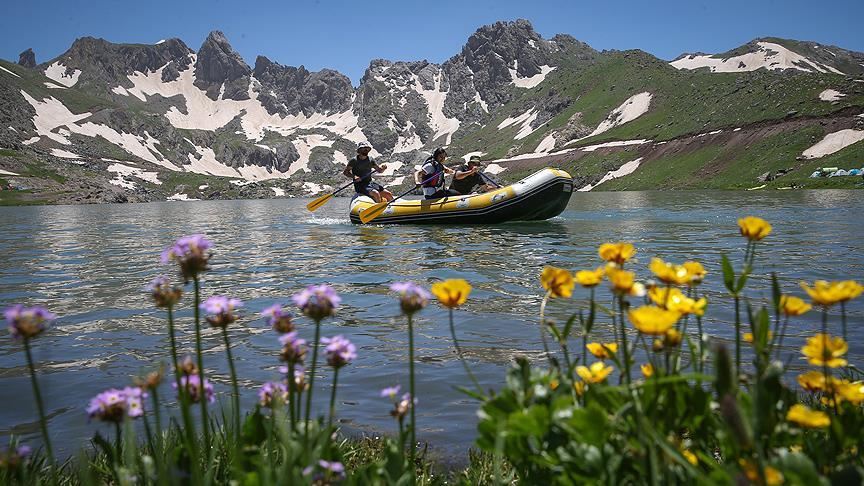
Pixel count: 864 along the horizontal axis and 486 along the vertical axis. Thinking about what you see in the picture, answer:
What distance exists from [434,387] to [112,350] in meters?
4.19

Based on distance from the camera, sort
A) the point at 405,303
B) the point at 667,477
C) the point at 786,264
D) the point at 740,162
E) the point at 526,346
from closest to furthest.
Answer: the point at 667,477 → the point at 405,303 → the point at 526,346 → the point at 786,264 → the point at 740,162

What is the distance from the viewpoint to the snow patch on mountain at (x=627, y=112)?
155 meters

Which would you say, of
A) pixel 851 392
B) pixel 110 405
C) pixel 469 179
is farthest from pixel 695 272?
pixel 469 179

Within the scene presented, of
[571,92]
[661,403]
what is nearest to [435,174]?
[661,403]

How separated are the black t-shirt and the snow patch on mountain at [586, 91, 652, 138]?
140211 mm

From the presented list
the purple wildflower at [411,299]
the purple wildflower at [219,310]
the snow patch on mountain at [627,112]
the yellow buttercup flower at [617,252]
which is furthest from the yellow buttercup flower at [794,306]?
the snow patch on mountain at [627,112]

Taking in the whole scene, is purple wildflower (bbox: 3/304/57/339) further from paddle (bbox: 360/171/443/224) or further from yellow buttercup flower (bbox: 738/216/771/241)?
paddle (bbox: 360/171/443/224)

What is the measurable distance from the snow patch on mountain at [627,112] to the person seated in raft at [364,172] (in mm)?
140553

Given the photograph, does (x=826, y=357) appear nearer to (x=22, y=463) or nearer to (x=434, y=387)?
(x=22, y=463)

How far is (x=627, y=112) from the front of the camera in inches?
6245

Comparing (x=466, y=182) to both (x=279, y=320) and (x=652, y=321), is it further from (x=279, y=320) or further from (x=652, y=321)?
(x=652, y=321)

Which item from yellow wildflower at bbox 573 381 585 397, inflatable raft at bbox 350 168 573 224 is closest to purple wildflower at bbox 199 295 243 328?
yellow wildflower at bbox 573 381 585 397

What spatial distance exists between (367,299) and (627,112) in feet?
531

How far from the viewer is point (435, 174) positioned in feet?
80.8
